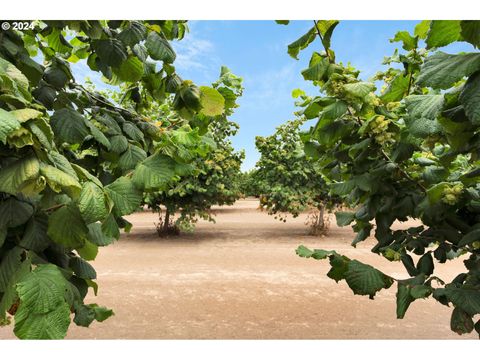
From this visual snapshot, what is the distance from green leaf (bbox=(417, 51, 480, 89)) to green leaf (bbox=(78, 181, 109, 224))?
1.24m

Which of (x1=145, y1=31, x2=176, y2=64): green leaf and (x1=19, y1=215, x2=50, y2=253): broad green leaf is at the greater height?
(x1=145, y1=31, x2=176, y2=64): green leaf

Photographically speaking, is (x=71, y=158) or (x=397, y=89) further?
(x=71, y=158)

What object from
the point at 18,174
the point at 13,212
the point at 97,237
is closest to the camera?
the point at 18,174

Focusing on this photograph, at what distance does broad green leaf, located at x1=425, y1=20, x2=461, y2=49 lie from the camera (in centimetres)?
137

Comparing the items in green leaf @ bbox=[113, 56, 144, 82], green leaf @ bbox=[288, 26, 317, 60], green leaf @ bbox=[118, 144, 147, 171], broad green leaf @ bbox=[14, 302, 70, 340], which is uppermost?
green leaf @ bbox=[288, 26, 317, 60]

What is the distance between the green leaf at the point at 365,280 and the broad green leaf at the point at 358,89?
84 cm

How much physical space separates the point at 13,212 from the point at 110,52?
4.43ft

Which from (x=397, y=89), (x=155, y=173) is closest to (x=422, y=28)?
(x=397, y=89)

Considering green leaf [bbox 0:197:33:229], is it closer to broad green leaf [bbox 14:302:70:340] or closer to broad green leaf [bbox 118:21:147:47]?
broad green leaf [bbox 14:302:70:340]

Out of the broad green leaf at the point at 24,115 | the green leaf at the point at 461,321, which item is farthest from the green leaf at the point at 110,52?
the green leaf at the point at 461,321

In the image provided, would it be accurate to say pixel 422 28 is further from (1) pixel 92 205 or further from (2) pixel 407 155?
(1) pixel 92 205

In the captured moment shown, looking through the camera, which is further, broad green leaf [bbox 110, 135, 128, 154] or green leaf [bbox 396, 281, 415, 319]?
broad green leaf [bbox 110, 135, 128, 154]

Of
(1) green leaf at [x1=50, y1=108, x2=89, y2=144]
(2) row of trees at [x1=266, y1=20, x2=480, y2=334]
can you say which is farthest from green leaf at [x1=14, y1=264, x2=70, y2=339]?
(2) row of trees at [x1=266, y1=20, x2=480, y2=334]

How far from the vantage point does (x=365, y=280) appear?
5.97 feet
